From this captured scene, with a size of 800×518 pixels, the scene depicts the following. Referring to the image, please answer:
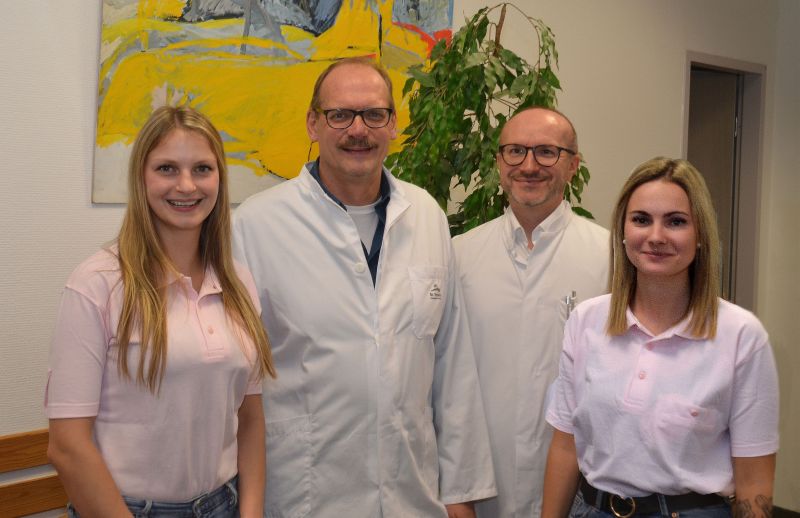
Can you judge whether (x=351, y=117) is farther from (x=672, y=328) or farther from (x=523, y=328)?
(x=672, y=328)

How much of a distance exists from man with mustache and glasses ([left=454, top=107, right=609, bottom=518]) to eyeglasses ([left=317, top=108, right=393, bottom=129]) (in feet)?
1.48

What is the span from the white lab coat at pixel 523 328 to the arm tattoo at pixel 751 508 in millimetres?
664

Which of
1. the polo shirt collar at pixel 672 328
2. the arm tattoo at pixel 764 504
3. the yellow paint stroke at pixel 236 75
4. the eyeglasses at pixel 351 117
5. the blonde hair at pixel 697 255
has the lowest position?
the arm tattoo at pixel 764 504

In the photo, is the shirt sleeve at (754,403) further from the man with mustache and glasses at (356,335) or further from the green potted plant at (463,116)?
the green potted plant at (463,116)

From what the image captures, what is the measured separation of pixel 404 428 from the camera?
2.00 m

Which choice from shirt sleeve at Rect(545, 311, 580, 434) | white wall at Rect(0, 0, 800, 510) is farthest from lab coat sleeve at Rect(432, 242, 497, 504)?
white wall at Rect(0, 0, 800, 510)

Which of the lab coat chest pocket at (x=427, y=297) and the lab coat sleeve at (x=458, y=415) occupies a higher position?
the lab coat chest pocket at (x=427, y=297)

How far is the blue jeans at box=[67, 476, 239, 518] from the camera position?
1513mm

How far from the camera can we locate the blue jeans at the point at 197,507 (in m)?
1.51

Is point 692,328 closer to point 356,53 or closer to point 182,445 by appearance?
point 182,445

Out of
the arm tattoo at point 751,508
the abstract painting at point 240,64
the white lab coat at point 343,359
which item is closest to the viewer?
the arm tattoo at point 751,508

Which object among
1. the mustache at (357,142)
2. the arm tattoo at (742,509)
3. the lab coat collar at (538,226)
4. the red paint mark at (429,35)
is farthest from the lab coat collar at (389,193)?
the red paint mark at (429,35)

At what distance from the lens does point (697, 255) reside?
5.52 feet

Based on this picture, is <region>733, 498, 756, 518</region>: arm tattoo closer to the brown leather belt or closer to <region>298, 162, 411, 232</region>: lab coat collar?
the brown leather belt
